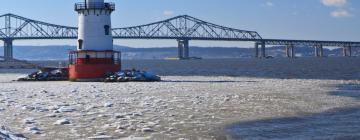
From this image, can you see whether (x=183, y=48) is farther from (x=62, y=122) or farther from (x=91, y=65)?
(x=62, y=122)

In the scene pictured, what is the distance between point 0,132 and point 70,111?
6.25m

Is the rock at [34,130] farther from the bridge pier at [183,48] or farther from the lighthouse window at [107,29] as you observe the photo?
the bridge pier at [183,48]

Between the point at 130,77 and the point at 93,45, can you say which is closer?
the point at 130,77

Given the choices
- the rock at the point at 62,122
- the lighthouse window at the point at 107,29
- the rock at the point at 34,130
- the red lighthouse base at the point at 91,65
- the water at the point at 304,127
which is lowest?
the water at the point at 304,127

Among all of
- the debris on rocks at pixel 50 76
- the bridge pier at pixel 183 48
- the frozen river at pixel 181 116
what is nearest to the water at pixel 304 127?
the frozen river at pixel 181 116

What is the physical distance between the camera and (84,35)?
37.4 meters

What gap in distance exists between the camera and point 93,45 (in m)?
37.1

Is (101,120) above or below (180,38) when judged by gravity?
below

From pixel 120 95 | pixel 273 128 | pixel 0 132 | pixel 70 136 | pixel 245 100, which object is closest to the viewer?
pixel 0 132

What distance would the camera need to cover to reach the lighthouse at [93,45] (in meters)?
36.6

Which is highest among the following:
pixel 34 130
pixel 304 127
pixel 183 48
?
pixel 183 48

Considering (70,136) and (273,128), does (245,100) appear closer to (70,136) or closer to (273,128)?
(273,128)

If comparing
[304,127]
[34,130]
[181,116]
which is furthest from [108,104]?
[304,127]

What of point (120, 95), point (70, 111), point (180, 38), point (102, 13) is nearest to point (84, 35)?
point (102, 13)
